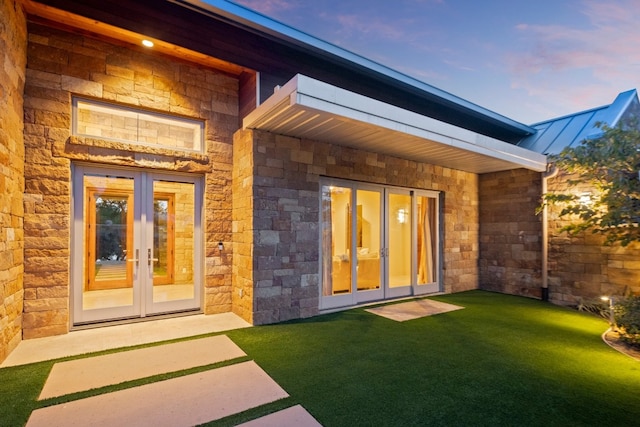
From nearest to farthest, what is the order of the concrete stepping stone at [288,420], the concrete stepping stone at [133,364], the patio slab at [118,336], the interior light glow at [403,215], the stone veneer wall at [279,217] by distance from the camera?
the concrete stepping stone at [288,420] < the concrete stepping stone at [133,364] < the patio slab at [118,336] < the stone veneer wall at [279,217] < the interior light glow at [403,215]

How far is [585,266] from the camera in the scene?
5.94 metres

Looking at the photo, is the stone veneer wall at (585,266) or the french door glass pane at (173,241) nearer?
the french door glass pane at (173,241)

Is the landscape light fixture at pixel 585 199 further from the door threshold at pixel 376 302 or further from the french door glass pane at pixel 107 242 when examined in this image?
the french door glass pane at pixel 107 242

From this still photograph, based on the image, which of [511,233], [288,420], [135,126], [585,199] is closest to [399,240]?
[511,233]

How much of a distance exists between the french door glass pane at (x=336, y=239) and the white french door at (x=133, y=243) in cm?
215

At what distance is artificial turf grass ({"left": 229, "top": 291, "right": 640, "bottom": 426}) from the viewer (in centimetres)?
238

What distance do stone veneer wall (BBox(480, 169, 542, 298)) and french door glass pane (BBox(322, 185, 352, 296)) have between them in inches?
159

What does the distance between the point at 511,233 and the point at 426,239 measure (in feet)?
6.68

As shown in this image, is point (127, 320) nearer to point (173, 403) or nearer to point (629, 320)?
point (173, 403)

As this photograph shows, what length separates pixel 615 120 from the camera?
22.1 feet

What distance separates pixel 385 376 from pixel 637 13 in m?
7.92

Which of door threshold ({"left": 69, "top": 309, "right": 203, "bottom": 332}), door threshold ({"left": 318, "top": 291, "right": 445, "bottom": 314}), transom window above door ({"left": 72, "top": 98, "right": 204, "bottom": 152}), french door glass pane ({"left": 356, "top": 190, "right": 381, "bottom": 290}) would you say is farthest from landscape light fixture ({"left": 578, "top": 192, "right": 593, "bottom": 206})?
door threshold ({"left": 69, "top": 309, "right": 203, "bottom": 332})

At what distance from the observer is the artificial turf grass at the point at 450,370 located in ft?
7.80

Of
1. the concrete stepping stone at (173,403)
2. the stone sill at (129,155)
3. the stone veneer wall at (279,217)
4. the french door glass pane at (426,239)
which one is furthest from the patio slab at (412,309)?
the stone sill at (129,155)
